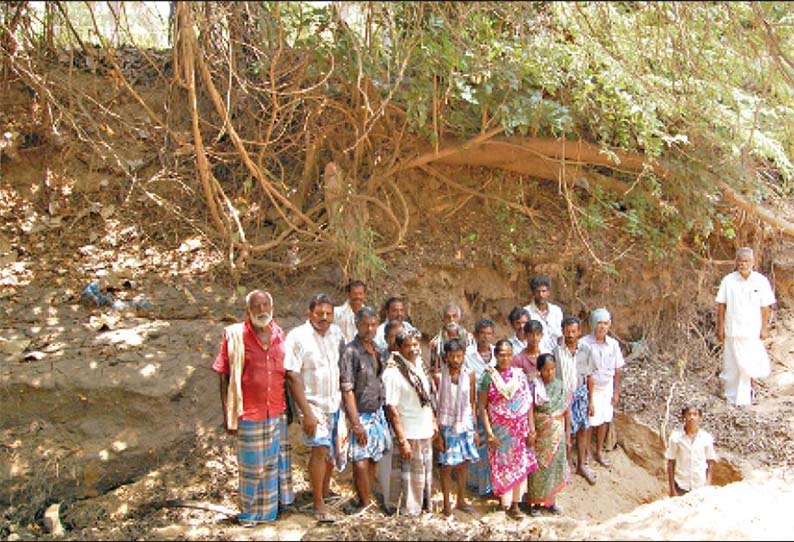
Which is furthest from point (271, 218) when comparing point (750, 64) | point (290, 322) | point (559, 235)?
point (750, 64)

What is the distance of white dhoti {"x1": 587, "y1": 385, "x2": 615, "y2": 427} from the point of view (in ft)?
22.8

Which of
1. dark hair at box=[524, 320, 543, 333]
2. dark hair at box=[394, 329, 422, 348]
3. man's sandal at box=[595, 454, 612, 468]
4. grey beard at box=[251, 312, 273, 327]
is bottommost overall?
man's sandal at box=[595, 454, 612, 468]

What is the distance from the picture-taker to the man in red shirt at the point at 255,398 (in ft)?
16.4

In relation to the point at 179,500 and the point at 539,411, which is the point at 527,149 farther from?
the point at 179,500

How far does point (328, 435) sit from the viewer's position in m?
5.25

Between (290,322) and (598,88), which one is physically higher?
(598,88)

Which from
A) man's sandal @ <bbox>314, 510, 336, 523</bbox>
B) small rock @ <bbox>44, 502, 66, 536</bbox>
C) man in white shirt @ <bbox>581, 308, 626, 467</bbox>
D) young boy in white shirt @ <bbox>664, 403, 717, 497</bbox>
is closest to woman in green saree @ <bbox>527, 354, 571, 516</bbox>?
man in white shirt @ <bbox>581, 308, 626, 467</bbox>

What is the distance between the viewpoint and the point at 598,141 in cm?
806

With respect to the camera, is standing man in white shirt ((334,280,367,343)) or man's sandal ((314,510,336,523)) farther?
standing man in white shirt ((334,280,367,343))

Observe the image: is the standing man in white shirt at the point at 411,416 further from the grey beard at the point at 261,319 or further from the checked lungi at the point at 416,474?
the grey beard at the point at 261,319

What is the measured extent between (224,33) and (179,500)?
4.01 metres

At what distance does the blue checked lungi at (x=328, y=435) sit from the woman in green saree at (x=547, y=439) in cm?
157

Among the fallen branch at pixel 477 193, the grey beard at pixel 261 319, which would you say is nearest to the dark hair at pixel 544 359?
the grey beard at pixel 261 319

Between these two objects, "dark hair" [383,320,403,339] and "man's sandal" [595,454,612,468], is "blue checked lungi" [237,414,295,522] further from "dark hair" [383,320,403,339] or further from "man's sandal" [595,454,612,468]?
"man's sandal" [595,454,612,468]
